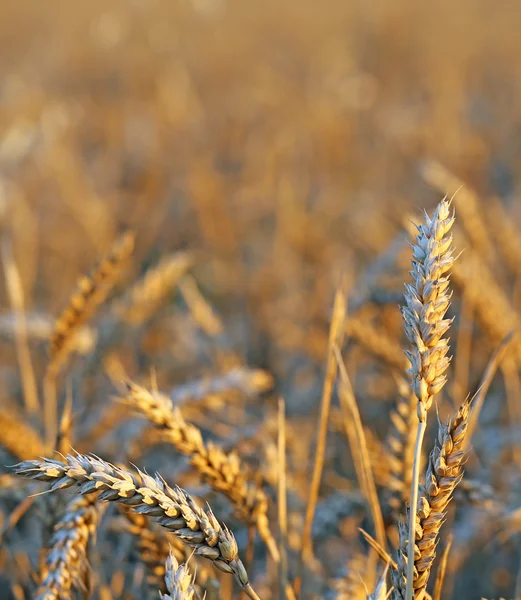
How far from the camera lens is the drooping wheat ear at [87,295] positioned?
114cm

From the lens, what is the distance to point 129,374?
87.4 inches

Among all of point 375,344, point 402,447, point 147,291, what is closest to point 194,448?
point 402,447

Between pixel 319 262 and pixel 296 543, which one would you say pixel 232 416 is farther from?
pixel 319 262

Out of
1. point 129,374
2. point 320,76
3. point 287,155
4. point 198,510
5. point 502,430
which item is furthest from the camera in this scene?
point 320,76

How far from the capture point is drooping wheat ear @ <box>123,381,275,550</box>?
79 cm

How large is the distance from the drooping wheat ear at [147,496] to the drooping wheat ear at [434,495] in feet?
0.51

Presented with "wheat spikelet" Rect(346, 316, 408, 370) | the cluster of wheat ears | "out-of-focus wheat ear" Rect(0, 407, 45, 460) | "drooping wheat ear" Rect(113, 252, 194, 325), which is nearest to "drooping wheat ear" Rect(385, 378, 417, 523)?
the cluster of wheat ears

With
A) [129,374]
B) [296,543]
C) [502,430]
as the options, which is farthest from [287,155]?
[296,543]

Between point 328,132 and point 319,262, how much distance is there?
142cm

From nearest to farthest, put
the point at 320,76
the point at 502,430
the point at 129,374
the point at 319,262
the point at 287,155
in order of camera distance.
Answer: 1. the point at 502,430
2. the point at 129,374
3. the point at 319,262
4. the point at 287,155
5. the point at 320,76

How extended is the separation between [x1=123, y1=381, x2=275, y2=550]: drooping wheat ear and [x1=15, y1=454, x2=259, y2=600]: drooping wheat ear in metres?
0.15

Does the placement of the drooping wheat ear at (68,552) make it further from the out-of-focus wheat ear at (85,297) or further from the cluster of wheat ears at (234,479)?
the out-of-focus wheat ear at (85,297)

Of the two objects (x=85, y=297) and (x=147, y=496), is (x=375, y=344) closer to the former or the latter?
(x=85, y=297)

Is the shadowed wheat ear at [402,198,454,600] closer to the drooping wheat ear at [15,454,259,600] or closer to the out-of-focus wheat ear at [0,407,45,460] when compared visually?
the drooping wheat ear at [15,454,259,600]
